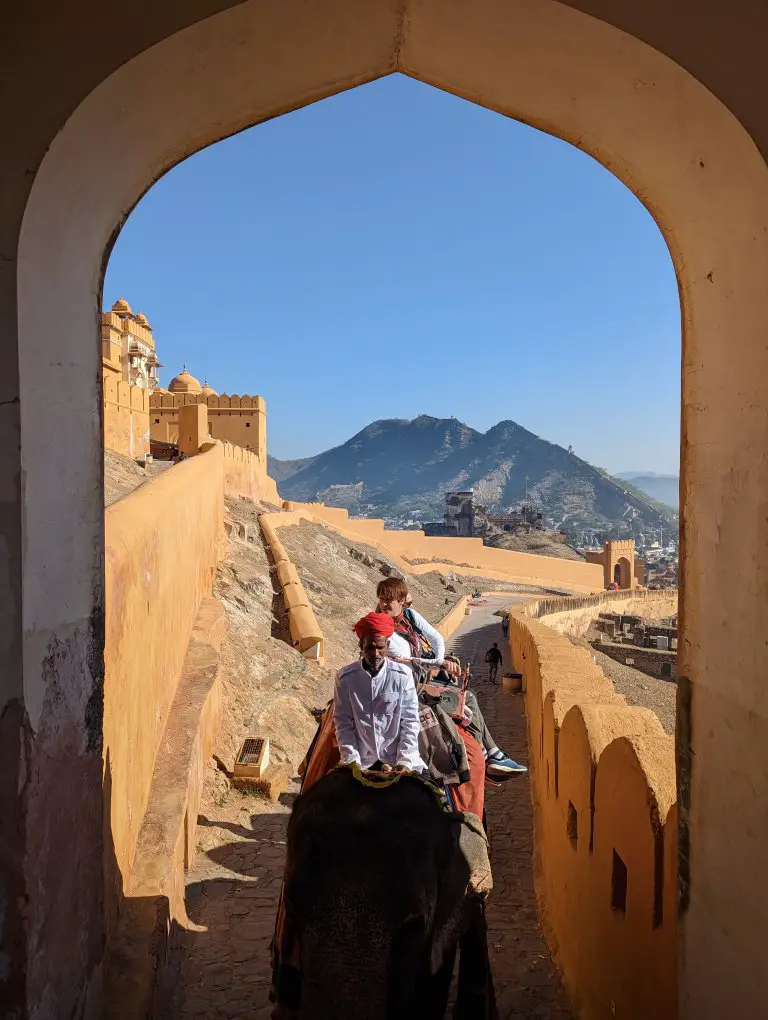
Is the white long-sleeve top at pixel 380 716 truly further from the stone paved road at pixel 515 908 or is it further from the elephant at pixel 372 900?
the stone paved road at pixel 515 908

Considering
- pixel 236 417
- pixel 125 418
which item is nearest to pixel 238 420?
pixel 236 417

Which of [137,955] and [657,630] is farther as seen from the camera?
[657,630]

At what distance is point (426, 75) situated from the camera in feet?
9.39

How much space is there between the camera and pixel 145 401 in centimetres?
2606

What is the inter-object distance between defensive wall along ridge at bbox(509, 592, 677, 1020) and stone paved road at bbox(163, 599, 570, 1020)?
0.66 ft

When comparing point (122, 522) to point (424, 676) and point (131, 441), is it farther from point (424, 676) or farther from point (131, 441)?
point (131, 441)

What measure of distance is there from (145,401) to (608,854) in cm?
2537

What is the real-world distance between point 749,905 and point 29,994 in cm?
220

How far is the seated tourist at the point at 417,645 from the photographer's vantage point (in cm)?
490

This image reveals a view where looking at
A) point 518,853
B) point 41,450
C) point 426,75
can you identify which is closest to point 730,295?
point 426,75

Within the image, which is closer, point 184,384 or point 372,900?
point 372,900

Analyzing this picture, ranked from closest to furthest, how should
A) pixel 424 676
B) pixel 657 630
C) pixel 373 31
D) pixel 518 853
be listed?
pixel 373 31 → pixel 424 676 → pixel 518 853 → pixel 657 630

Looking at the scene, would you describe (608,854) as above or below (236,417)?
below

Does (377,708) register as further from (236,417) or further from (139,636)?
(236,417)
